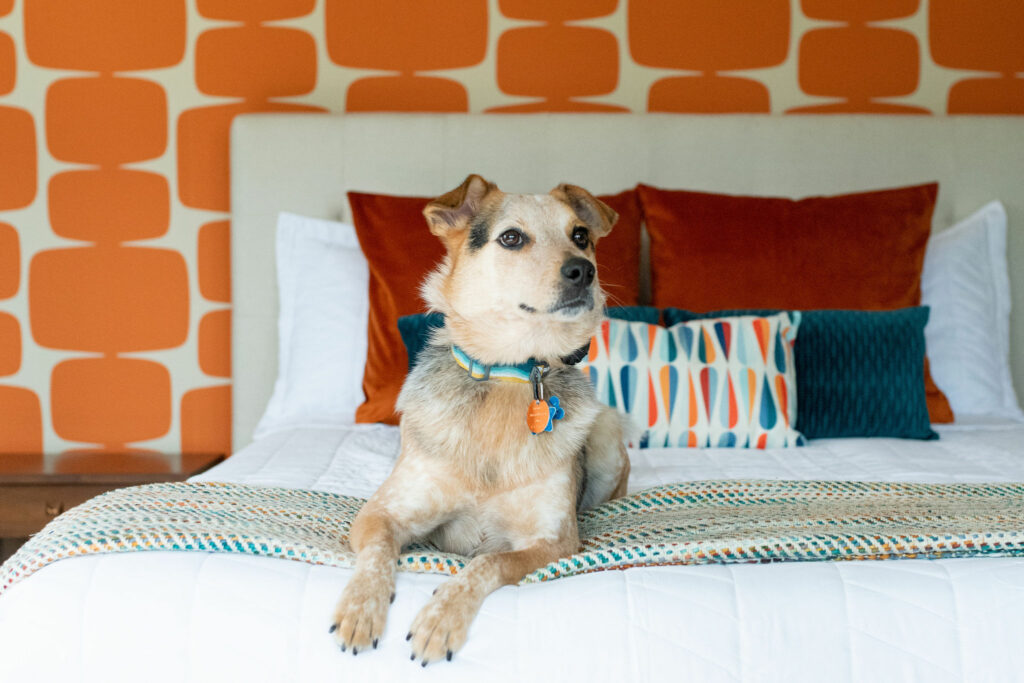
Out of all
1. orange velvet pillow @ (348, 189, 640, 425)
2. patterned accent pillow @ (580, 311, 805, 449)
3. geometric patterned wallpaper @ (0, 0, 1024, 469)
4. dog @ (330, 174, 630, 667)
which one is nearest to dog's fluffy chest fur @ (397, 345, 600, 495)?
dog @ (330, 174, 630, 667)

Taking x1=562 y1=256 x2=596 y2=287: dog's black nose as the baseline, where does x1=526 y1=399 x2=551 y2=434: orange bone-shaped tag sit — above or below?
below

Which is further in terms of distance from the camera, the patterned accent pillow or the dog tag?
the patterned accent pillow

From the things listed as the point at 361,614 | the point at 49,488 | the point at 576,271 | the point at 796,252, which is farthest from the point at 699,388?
the point at 49,488

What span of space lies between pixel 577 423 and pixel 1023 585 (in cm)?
71

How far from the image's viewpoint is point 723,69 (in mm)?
3166

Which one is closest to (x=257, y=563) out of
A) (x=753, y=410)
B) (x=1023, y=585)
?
(x=1023, y=585)

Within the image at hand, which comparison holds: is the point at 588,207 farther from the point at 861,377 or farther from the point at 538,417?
the point at 861,377

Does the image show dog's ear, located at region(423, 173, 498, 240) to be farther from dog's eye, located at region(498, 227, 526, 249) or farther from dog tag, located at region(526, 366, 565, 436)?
dog tag, located at region(526, 366, 565, 436)

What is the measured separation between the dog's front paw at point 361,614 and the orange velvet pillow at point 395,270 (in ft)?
4.31

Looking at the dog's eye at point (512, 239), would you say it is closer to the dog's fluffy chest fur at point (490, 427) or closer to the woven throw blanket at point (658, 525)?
the dog's fluffy chest fur at point (490, 427)

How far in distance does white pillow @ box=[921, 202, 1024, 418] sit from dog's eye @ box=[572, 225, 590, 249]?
1499 mm

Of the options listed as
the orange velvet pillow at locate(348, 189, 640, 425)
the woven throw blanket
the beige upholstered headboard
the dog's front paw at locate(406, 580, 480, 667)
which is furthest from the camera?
the beige upholstered headboard

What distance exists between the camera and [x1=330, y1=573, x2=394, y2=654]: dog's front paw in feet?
3.67

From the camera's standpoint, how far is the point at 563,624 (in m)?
1.15
